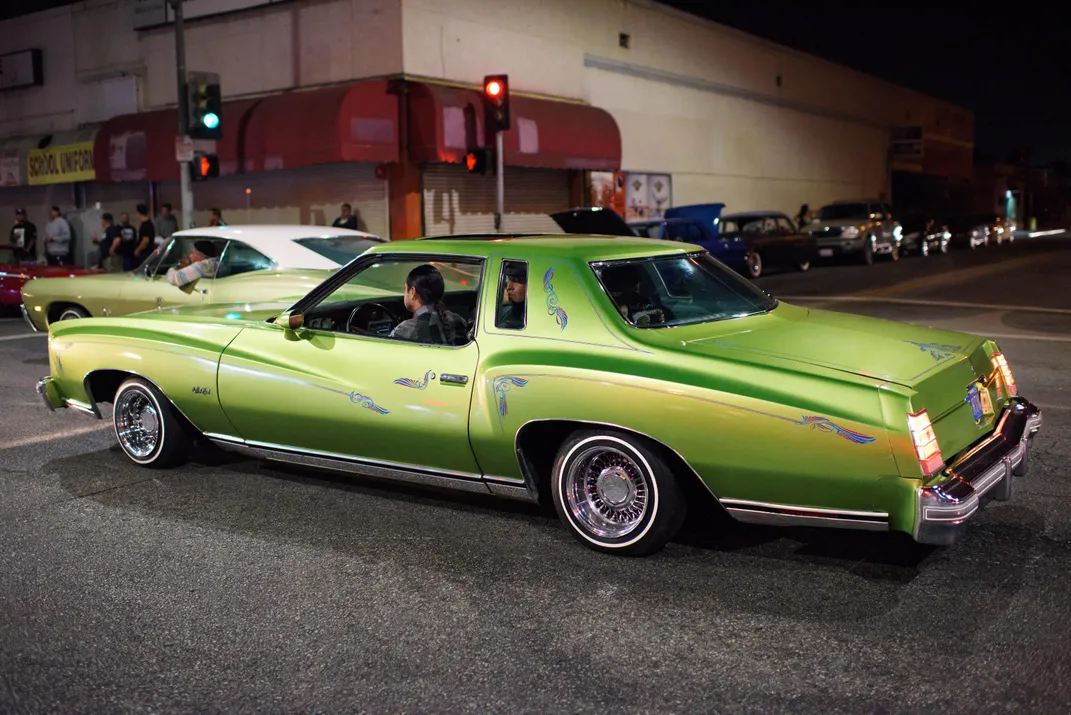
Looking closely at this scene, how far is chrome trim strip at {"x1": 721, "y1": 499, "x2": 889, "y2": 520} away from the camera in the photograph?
4410 mm

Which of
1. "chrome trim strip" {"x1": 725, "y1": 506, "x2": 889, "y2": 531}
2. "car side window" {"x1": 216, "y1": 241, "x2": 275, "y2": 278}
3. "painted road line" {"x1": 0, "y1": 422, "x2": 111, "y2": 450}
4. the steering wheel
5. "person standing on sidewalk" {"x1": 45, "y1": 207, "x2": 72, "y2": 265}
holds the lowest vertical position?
"painted road line" {"x1": 0, "y1": 422, "x2": 111, "y2": 450}

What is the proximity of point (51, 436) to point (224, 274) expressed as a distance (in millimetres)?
3411

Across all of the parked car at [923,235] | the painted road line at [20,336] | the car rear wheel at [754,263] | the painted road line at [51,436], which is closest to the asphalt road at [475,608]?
the painted road line at [51,436]

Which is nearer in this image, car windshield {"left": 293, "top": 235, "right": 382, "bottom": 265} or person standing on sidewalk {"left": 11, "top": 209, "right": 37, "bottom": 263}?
car windshield {"left": 293, "top": 235, "right": 382, "bottom": 265}

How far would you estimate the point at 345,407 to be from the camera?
570 centimetres

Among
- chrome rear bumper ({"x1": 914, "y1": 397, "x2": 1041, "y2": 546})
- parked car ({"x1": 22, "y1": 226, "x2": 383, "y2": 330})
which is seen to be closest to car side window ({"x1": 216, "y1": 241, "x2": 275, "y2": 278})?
parked car ({"x1": 22, "y1": 226, "x2": 383, "y2": 330})

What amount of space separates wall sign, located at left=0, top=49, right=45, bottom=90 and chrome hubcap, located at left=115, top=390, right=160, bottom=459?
1057 inches

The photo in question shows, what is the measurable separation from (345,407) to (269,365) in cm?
58

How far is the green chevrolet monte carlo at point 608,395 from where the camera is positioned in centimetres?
445

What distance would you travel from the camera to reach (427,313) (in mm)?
5898

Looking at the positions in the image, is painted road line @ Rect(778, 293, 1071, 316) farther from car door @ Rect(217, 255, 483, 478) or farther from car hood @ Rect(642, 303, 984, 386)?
car door @ Rect(217, 255, 483, 478)

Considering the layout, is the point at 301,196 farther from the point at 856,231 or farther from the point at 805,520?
the point at 805,520

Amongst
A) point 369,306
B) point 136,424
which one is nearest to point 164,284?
point 136,424

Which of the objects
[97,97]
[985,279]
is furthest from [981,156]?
[97,97]
